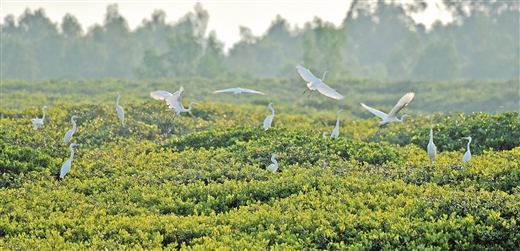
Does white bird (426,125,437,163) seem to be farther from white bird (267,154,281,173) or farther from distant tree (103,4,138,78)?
distant tree (103,4,138,78)

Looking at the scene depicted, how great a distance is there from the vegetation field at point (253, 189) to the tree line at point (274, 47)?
34672 mm

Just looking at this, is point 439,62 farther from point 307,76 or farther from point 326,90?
point 326,90

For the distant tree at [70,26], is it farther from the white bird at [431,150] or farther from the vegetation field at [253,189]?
the white bird at [431,150]

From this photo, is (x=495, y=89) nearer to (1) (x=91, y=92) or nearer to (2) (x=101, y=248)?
(1) (x=91, y=92)

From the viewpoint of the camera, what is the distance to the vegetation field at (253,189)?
26.7 ft

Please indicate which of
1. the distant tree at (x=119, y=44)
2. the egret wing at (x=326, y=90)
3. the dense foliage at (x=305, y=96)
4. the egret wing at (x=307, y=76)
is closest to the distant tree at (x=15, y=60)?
the distant tree at (x=119, y=44)

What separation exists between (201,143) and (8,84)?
21893 mm

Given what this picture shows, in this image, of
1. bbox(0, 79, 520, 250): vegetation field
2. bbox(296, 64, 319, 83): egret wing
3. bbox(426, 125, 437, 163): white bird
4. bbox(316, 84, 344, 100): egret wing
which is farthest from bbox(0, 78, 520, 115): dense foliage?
bbox(426, 125, 437, 163): white bird

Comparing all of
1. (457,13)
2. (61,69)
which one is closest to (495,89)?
(61,69)

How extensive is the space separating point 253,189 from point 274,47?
7364cm

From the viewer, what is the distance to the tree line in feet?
168

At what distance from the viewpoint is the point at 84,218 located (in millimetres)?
8859

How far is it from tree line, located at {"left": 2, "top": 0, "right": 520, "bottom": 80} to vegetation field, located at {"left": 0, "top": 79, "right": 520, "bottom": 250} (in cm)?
3467

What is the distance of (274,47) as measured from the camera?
82.8 metres
